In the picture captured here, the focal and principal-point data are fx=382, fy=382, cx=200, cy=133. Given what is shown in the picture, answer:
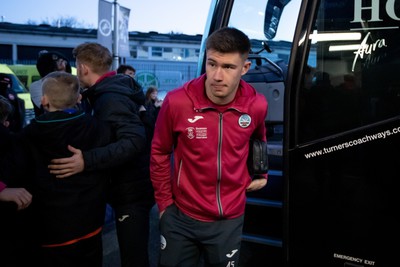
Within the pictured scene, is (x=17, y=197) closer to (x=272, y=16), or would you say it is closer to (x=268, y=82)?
(x=268, y=82)

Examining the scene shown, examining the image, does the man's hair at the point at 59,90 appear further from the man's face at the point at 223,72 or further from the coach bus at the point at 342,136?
the coach bus at the point at 342,136

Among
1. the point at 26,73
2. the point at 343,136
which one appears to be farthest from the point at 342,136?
the point at 26,73

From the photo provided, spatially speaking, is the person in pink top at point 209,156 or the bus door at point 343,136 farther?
the bus door at point 343,136

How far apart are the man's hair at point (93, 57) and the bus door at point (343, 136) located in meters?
1.14

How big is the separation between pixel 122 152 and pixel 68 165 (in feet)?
1.01

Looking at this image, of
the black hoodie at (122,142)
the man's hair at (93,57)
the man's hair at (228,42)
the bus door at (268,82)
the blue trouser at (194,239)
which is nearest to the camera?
the man's hair at (228,42)

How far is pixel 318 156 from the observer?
6.93 feet

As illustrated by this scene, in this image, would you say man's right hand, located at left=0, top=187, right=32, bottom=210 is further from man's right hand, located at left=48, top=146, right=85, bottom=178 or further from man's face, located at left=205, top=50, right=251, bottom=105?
man's face, located at left=205, top=50, right=251, bottom=105

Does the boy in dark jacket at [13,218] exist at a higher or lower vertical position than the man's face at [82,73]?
lower

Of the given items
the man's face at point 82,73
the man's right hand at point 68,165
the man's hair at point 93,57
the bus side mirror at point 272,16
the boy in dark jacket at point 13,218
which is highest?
the bus side mirror at point 272,16

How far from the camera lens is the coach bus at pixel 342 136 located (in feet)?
6.44

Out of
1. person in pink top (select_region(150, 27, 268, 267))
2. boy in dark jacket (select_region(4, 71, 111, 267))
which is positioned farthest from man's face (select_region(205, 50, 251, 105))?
boy in dark jacket (select_region(4, 71, 111, 267))

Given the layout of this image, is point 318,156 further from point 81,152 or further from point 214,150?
point 81,152

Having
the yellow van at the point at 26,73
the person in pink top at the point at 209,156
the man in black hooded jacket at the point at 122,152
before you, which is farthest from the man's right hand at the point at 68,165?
the yellow van at the point at 26,73
